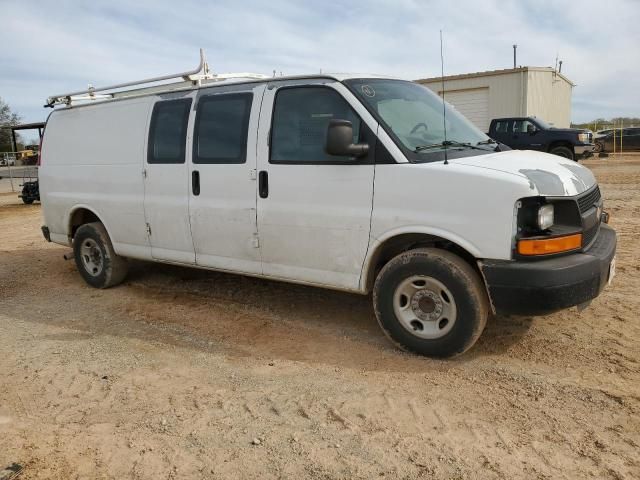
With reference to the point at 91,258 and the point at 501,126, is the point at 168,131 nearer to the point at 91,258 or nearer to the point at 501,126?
the point at 91,258

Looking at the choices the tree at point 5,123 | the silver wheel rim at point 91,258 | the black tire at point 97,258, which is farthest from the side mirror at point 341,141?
the tree at point 5,123

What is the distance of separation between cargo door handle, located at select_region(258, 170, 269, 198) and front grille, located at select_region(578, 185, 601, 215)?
238cm

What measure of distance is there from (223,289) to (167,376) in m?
2.15

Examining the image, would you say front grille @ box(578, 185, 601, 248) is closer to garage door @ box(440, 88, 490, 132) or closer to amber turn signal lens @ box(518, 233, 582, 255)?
amber turn signal lens @ box(518, 233, 582, 255)

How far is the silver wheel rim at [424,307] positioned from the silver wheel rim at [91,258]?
3.94 m

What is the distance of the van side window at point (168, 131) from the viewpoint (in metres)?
5.12

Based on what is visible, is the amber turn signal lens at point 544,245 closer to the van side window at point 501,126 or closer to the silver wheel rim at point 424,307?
the silver wheel rim at point 424,307

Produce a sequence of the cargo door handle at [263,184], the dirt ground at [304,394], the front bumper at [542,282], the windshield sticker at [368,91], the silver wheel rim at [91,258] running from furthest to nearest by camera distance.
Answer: the silver wheel rim at [91,258]
the cargo door handle at [263,184]
the windshield sticker at [368,91]
the front bumper at [542,282]
the dirt ground at [304,394]

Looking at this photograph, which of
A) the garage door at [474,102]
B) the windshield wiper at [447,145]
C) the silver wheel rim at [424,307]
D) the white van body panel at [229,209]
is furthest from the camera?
the garage door at [474,102]

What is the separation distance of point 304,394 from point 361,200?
1464 millimetres

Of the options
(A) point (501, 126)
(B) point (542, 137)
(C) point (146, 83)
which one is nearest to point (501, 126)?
(A) point (501, 126)

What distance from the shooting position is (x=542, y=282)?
3.42 metres

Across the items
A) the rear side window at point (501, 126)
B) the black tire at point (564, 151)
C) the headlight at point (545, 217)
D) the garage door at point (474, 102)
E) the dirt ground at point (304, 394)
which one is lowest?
the dirt ground at point (304, 394)

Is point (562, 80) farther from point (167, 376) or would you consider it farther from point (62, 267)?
point (167, 376)
